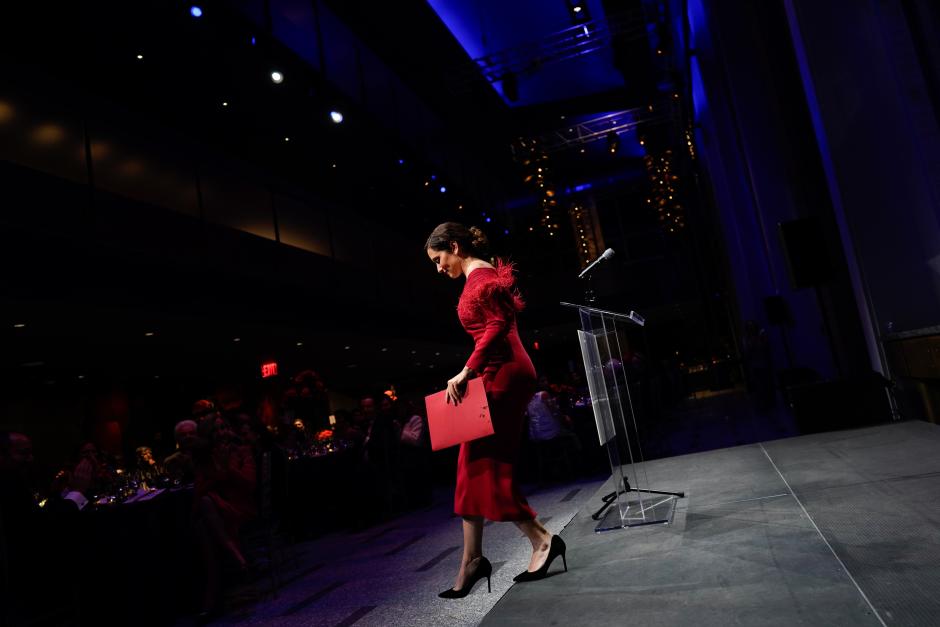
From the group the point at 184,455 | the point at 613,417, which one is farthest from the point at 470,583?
the point at 184,455

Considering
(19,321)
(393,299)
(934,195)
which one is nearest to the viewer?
(934,195)

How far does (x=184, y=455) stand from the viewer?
506 centimetres

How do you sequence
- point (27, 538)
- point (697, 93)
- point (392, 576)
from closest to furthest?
point (27, 538)
point (392, 576)
point (697, 93)

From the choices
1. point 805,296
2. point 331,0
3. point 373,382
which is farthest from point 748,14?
point 373,382

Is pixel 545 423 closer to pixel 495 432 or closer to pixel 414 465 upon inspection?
pixel 414 465

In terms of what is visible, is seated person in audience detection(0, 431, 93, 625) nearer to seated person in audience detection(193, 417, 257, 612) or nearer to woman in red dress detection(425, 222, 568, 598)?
seated person in audience detection(193, 417, 257, 612)

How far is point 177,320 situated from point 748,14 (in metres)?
7.90

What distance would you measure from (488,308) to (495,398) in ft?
1.09

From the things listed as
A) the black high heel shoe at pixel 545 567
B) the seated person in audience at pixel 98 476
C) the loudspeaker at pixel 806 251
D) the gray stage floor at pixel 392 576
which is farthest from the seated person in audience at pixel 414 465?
the black high heel shoe at pixel 545 567

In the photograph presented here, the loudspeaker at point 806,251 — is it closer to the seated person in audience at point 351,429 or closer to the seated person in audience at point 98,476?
the seated person in audience at point 351,429

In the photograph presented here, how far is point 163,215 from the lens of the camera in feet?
28.4

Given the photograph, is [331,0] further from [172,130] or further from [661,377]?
[661,377]

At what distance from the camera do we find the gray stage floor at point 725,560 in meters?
1.85

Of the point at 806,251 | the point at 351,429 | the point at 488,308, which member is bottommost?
the point at 351,429
